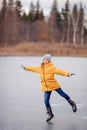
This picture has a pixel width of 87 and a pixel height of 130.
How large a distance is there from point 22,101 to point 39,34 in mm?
54141

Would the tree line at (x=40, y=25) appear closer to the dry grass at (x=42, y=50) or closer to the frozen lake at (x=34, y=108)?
the dry grass at (x=42, y=50)

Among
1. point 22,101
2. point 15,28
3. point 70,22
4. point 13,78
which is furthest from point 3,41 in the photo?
point 22,101

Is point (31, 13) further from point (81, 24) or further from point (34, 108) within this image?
point (34, 108)

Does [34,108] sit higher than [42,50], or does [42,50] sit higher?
[34,108]

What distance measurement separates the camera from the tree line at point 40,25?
6319 centimetres

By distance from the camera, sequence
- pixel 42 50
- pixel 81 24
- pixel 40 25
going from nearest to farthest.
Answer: pixel 42 50, pixel 40 25, pixel 81 24

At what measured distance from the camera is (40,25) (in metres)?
67.1

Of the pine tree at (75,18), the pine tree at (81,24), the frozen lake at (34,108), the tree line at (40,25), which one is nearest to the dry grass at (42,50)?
the tree line at (40,25)

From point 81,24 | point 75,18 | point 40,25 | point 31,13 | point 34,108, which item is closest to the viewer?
point 34,108

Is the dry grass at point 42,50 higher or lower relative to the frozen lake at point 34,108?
lower

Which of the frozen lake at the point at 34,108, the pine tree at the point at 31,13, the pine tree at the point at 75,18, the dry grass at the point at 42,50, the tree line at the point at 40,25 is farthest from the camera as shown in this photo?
the pine tree at the point at 31,13

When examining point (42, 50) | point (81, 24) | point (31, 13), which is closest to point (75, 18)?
point (81, 24)

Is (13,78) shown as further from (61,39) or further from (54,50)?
(61,39)

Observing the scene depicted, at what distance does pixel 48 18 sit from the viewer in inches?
2753
